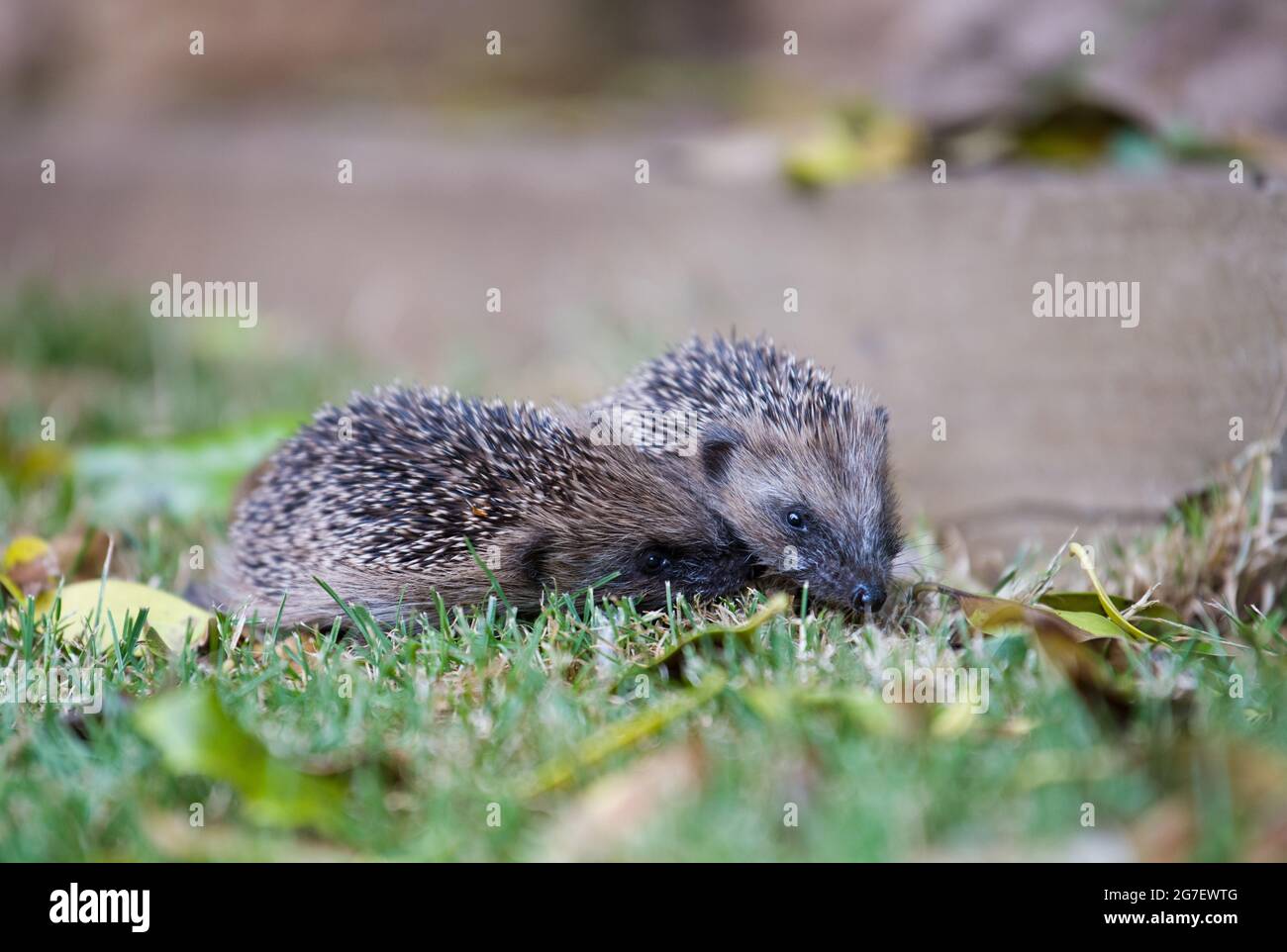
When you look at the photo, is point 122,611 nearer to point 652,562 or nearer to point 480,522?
point 480,522

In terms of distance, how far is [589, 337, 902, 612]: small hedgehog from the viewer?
4.50m

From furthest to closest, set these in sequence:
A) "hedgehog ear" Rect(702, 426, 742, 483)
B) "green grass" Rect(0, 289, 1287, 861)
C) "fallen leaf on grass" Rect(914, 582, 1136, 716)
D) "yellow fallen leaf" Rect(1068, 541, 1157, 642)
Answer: "hedgehog ear" Rect(702, 426, 742, 483) → "yellow fallen leaf" Rect(1068, 541, 1157, 642) → "fallen leaf on grass" Rect(914, 582, 1136, 716) → "green grass" Rect(0, 289, 1287, 861)

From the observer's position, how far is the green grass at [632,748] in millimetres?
2752

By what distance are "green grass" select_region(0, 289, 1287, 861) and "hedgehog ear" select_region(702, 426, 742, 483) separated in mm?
682

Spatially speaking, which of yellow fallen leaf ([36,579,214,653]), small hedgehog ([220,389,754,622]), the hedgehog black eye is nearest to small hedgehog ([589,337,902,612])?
small hedgehog ([220,389,754,622])

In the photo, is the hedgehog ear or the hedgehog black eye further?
the hedgehog ear

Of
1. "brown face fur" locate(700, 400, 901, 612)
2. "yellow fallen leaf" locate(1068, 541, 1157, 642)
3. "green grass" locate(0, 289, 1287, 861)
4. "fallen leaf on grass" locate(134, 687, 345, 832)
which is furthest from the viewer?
"brown face fur" locate(700, 400, 901, 612)

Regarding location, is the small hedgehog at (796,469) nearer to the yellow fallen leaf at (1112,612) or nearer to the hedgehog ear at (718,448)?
the hedgehog ear at (718,448)

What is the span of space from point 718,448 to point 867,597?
2.65ft

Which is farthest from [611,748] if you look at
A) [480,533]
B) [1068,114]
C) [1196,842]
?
[1068,114]

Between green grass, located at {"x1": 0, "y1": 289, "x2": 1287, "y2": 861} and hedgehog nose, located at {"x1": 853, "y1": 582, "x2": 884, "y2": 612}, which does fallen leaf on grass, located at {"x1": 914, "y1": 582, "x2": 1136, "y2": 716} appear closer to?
green grass, located at {"x1": 0, "y1": 289, "x2": 1287, "y2": 861}

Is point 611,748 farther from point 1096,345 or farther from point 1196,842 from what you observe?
point 1096,345

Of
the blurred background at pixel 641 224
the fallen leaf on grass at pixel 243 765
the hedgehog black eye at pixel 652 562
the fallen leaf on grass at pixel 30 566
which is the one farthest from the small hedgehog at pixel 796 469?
the fallen leaf on grass at pixel 30 566

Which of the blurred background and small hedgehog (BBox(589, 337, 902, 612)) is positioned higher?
the blurred background
